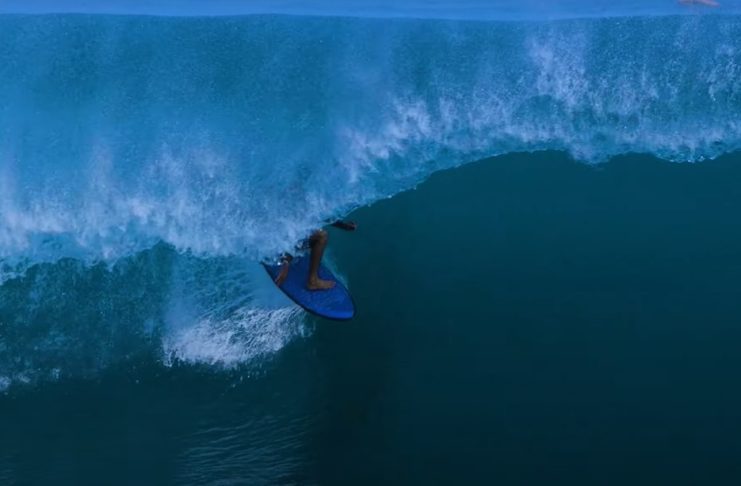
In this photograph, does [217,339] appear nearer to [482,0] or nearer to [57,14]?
[57,14]

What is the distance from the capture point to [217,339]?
6.68 metres

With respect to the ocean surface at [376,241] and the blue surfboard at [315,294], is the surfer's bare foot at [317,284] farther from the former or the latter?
the ocean surface at [376,241]

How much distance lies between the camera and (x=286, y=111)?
7039mm

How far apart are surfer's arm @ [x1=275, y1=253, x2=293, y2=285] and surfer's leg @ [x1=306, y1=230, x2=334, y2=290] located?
16cm

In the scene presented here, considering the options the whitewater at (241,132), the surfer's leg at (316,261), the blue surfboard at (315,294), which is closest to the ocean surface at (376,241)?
the whitewater at (241,132)

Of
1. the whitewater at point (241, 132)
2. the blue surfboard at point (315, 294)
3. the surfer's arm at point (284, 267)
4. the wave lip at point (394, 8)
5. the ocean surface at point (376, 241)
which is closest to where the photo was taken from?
the ocean surface at point (376, 241)

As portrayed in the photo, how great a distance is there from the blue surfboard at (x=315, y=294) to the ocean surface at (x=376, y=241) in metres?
0.22

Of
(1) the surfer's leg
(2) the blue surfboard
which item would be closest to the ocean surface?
(2) the blue surfboard

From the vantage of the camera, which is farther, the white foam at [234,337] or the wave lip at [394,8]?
the wave lip at [394,8]

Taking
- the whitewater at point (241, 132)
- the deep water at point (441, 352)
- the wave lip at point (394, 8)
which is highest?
the wave lip at point (394, 8)

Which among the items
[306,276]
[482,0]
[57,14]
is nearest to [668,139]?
[482,0]

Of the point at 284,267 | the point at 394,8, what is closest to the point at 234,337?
the point at 284,267

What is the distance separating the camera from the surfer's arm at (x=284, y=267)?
6.44 m

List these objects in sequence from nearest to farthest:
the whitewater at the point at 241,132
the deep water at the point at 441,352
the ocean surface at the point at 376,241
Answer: the deep water at the point at 441,352, the ocean surface at the point at 376,241, the whitewater at the point at 241,132
